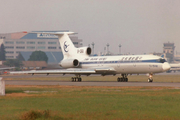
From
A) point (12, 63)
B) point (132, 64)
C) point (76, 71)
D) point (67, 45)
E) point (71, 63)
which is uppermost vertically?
point (67, 45)

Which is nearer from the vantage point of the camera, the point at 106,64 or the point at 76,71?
the point at 76,71

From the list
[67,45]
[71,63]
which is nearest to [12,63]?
[67,45]

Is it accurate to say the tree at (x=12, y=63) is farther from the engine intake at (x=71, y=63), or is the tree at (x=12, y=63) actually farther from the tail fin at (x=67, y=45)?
the engine intake at (x=71, y=63)

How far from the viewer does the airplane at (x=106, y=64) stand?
143 feet

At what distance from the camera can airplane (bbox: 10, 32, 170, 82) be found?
143 feet

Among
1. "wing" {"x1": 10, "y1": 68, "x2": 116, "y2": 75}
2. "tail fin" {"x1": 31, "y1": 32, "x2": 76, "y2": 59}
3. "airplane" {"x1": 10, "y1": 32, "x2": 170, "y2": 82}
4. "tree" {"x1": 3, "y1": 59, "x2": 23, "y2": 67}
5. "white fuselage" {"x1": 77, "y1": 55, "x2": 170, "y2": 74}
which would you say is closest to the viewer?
"white fuselage" {"x1": 77, "y1": 55, "x2": 170, "y2": 74}

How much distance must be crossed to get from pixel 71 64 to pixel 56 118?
38679 mm

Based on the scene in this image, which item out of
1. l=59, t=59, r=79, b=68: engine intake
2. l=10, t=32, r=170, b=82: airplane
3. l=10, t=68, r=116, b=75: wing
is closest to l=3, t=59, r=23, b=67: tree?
l=10, t=32, r=170, b=82: airplane

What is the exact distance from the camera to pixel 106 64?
49.2m

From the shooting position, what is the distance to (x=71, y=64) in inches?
2053

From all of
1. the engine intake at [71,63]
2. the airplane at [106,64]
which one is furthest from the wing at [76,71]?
the engine intake at [71,63]

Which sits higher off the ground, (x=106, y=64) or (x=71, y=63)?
(x=71, y=63)

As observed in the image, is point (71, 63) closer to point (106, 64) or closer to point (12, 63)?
point (106, 64)

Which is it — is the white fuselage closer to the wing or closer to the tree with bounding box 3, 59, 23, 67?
the wing
